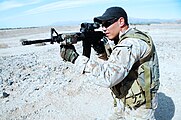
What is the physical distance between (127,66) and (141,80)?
34 cm

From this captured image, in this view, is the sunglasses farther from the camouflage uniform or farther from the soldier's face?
the camouflage uniform

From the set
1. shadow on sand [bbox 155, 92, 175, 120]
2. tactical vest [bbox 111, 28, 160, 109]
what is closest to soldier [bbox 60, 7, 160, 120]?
tactical vest [bbox 111, 28, 160, 109]

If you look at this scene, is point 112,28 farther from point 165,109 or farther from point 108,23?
point 165,109

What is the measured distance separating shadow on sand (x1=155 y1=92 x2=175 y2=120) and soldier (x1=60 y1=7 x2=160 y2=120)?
1.95m

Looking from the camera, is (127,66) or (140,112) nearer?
(127,66)

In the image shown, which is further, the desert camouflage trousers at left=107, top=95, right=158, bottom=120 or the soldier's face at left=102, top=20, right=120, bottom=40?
the desert camouflage trousers at left=107, top=95, right=158, bottom=120

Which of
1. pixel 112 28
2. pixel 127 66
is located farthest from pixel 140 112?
pixel 112 28

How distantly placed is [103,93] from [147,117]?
2.87 m

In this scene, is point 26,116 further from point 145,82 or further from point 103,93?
point 145,82

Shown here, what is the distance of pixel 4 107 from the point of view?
5090 mm

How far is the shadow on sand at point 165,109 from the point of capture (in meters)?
4.60

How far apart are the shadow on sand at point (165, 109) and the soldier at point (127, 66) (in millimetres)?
1950

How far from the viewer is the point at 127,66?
89.9 inches

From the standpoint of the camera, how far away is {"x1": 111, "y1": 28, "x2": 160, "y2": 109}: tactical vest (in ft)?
8.10
